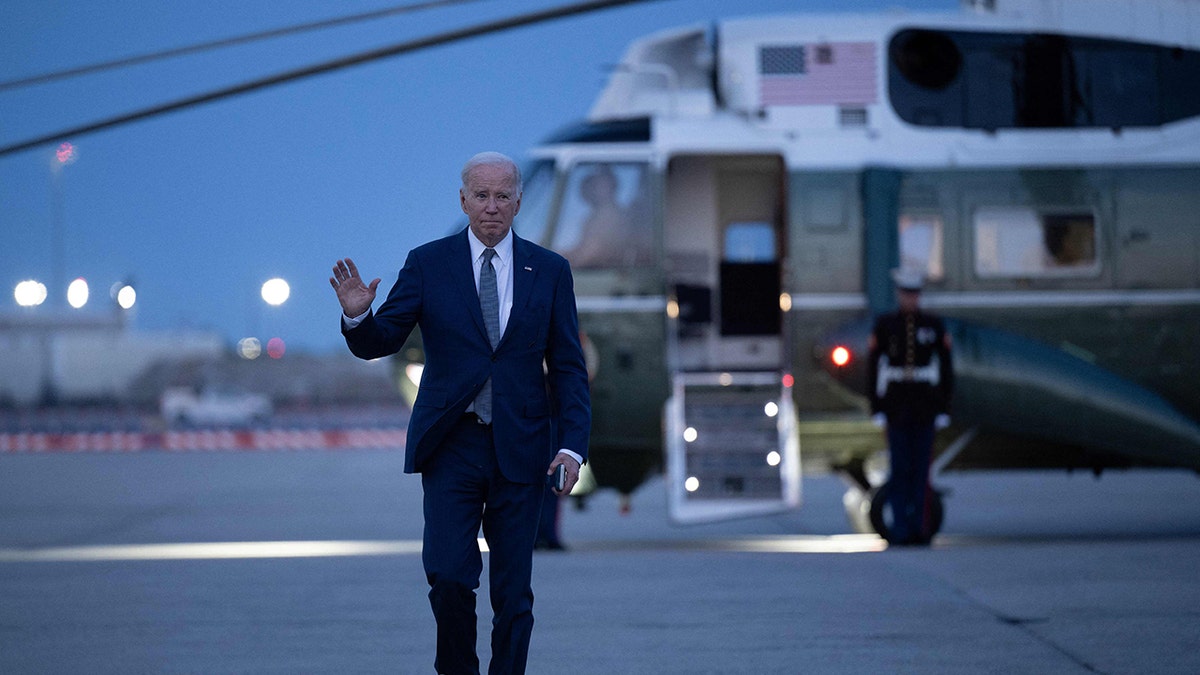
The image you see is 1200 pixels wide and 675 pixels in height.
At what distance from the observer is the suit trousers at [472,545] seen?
4543 mm

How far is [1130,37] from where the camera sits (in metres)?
11.7

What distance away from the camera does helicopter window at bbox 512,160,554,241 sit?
11352mm

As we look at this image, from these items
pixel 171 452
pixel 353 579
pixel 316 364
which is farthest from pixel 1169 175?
pixel 316 364

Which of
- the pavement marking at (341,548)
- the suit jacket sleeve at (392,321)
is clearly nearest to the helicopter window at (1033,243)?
the pavement marking at (341,548)

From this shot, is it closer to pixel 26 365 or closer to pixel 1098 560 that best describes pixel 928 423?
pixel 1098 560

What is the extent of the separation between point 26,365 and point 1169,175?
235 feet

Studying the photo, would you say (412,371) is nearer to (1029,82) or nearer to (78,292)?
(78,292)

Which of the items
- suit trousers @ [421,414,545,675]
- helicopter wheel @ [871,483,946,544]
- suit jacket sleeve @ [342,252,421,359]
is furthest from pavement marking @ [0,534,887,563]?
suit jacket sleeve @ [342,252,421,359]

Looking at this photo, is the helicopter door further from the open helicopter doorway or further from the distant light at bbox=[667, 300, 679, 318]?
the distant light at bbox=[667, 300, 679, 318]

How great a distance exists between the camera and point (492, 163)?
4.61 meters

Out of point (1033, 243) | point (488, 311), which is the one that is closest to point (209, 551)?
point (488, 311)

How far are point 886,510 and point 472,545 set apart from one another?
24.4 feet

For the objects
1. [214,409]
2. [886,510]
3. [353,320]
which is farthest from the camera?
[214,409]

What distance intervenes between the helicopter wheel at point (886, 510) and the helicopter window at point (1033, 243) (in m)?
1.94
